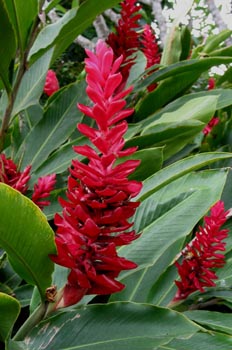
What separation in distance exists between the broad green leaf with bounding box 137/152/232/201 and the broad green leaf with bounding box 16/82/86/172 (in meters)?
0.68

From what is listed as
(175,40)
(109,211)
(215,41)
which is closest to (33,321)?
(109,211)

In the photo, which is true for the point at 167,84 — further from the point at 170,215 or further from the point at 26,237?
the point at 26,237

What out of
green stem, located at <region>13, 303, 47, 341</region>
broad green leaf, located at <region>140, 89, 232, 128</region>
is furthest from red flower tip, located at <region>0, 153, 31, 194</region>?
broad green leaf, located at <region>140, 89, 232, 128</region>

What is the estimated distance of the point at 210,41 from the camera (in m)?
2.99

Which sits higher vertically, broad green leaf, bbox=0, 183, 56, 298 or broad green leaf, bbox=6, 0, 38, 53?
broad green leaf, bbox=6, 0, 38, 53

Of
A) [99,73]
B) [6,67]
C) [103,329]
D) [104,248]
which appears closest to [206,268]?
[103,329]

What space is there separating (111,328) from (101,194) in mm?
312

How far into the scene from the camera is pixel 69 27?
5.08 ft

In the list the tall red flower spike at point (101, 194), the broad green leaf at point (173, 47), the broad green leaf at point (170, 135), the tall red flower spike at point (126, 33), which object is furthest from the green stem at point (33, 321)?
the broad green leaf at point (173, 47)

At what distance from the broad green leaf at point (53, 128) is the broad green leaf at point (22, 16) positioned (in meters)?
0.41

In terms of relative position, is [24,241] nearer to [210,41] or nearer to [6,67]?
[6,67]

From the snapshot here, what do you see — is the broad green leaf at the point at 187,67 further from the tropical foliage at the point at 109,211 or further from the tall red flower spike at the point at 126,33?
the tall red flower spike at the point at 126,33

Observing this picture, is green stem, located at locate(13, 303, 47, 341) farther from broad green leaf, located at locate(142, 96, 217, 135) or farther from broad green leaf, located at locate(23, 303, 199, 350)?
broad green leaf, located at locate(142, 96, 217, 135)

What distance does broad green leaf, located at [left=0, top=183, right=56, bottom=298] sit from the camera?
2.87 ft
